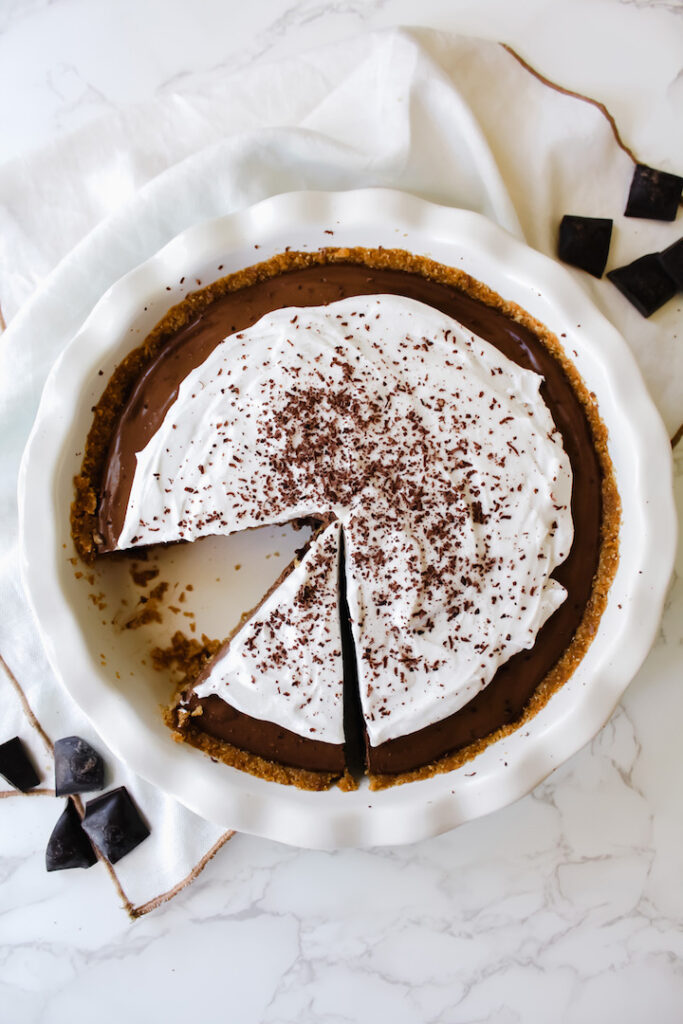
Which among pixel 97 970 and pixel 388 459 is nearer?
pixel 388 459

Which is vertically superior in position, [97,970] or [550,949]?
[97,970]

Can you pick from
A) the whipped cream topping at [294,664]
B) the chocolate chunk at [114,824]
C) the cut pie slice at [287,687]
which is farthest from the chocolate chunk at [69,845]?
the whipped cream topping at [294,664]

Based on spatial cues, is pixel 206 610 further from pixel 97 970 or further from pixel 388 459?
pixel 97 970

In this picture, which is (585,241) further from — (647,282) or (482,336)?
(482,336)

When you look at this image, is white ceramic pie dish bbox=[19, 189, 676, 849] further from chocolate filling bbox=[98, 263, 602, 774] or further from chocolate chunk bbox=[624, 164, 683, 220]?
chocolate chunk bbox=[624, 164, 683, 220]

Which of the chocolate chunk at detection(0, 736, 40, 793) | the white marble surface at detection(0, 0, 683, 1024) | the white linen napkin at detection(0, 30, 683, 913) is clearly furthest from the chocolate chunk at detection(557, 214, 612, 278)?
the chocolate chunk at detection(0, 736, 40, 793)

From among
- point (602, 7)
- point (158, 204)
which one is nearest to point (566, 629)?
point (158, 204)
